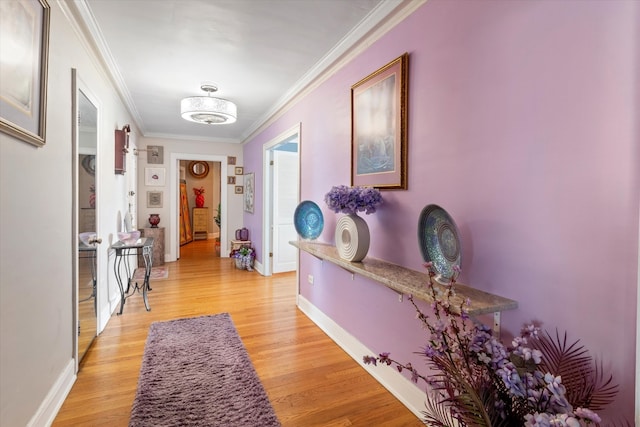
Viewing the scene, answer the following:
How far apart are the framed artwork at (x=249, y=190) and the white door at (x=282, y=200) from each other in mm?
917

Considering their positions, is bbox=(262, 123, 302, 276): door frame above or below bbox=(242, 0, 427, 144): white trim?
below

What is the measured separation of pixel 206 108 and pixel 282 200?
2.11 m

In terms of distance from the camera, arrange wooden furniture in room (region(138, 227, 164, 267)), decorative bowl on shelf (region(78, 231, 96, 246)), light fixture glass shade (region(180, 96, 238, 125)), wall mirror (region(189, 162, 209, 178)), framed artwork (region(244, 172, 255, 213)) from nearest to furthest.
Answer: decorative bowl on shelf (region(78, 231, 96, 246))
light fixture glass shade (region(180, 96, 238, 125))
wooden furniture in room (region(138, 227, 164, 267))
framed artwork (region(244, 172, 255, 213))
wall mirror (region(189, 162, 209, 178))

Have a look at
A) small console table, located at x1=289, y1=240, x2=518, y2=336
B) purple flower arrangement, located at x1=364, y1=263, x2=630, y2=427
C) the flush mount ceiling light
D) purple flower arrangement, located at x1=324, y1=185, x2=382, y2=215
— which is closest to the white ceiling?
the flush mount ceiling light

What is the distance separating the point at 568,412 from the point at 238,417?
1.61 m

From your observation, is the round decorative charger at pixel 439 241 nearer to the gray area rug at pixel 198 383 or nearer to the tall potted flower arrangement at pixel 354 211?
the tall potted flower arrangement at pixel 354 211

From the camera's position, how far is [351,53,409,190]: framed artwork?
2051 mm

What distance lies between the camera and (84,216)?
248 cm

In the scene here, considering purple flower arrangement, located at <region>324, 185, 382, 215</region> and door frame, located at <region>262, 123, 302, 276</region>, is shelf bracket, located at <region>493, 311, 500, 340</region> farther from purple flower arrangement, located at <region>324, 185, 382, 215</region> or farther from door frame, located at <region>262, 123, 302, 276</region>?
door frame, located at <region>262, 123, 302, 276</region>

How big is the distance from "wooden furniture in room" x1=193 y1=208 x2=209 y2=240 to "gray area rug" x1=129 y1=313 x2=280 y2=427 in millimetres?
6875

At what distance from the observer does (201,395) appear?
2059 millimetres

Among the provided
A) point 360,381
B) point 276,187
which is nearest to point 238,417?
point 360,381

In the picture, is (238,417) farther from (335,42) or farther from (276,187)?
(276,187)

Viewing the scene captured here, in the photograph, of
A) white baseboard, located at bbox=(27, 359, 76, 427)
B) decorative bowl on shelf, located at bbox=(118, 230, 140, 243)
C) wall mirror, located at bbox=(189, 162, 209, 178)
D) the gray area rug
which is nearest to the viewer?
white baseboard, located at bbox=(27, 359, 76, 427)
